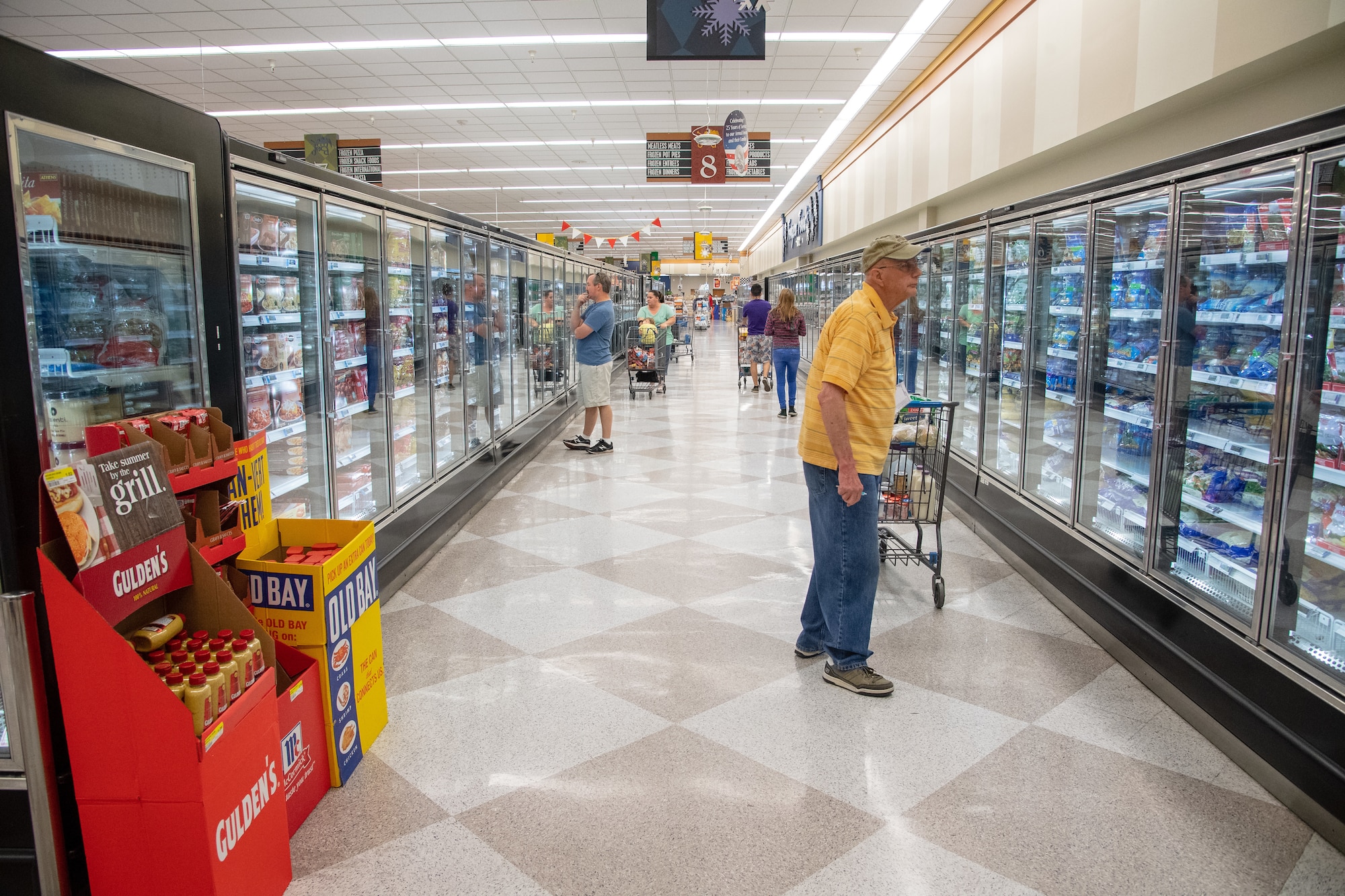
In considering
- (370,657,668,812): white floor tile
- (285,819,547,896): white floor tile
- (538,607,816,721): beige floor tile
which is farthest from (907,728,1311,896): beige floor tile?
(285,819,547,896): white floor tile

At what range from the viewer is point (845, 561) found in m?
3.28

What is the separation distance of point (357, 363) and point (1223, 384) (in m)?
4.05

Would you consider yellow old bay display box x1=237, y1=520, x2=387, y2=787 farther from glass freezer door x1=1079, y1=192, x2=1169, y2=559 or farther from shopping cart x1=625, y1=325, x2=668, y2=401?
shopping cart x1=625, y1=325, x2=668, y2=401

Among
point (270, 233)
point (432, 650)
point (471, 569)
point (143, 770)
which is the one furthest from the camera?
point (471, 569)

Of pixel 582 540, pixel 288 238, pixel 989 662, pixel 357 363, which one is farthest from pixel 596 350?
pixel 989 662

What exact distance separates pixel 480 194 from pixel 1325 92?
2020cm

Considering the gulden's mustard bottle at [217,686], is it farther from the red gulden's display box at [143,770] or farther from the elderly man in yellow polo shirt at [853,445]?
the elderly man in yellow polo shirt at [853,445]

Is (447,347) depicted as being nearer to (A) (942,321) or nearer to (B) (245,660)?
(B) (245,660)

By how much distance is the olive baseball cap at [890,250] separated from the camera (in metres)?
3.19

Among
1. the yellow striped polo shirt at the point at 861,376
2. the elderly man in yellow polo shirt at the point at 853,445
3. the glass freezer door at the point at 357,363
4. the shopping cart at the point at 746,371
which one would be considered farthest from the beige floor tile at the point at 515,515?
the shopping cart at the point at 746,371

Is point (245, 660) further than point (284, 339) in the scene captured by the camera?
No

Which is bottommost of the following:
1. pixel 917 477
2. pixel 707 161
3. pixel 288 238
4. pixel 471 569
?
pixel 471 569

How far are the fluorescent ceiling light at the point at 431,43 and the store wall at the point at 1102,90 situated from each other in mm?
1386

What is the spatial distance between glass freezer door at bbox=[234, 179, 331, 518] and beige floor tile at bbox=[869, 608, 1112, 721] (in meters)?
2.78
